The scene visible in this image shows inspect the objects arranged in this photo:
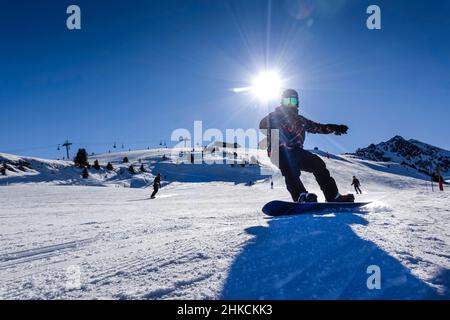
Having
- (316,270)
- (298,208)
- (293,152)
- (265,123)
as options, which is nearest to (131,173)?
(265,123)

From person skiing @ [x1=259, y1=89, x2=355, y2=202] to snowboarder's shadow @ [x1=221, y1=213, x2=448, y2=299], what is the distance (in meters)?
3.30

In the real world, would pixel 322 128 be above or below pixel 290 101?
below

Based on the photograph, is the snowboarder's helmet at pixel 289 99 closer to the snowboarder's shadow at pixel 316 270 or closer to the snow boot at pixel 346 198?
the snow boot at pixel 346 198

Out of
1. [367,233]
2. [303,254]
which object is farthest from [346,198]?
[303,254]

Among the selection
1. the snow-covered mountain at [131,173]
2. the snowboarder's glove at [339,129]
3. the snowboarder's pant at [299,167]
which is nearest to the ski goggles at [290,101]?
the snowboarder's pant at [299,167]

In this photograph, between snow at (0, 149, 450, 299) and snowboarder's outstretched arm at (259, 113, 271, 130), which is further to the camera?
snowboarder's outstretched arm at (259, 113, 271, 130)

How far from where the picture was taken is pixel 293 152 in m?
6.12

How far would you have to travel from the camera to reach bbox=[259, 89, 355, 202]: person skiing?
20.0 feet

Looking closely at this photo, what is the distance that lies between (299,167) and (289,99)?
1.33 m

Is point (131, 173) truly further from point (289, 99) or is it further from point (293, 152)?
point (293, 152)

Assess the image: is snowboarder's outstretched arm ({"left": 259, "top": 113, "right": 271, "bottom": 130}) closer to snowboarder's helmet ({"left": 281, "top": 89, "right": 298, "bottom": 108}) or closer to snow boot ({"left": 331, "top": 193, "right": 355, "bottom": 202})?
snowboarder's helmet ({"left": 281, "top": 89, "right": 298, "bottom": 108})

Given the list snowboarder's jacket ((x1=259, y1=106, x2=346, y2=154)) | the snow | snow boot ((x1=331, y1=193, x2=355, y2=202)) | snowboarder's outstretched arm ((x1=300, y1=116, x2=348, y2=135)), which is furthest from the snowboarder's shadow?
snowboarder's outstretched arm ((x1=300, y1=116, x2=348, y2=135))

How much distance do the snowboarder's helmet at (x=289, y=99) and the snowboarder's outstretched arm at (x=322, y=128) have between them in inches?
17.8
